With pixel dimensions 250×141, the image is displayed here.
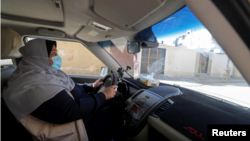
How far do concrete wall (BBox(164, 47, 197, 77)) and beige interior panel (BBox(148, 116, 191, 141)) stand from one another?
92 centimetres

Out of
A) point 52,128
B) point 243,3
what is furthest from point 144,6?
point 52,128

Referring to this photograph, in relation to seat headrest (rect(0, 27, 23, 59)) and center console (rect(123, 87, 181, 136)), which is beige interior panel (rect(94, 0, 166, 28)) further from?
seat headrest (rect(0, 27, 23, 59))

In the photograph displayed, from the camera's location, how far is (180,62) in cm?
191

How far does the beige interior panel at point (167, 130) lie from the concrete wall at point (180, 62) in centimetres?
92

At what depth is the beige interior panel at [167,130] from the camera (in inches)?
41.1

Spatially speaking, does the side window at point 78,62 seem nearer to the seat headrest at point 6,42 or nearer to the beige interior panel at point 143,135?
the seat headrest at point 6,42

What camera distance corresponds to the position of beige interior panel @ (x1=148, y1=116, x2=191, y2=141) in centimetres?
104

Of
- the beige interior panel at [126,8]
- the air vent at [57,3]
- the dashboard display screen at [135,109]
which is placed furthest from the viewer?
the dashboard display screen at [135,109]

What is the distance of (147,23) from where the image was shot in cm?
153

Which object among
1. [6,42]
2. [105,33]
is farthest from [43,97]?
[105,33]

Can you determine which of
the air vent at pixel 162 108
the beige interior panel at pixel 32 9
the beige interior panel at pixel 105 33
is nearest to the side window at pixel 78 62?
the beige interior panel at pixel 105 33

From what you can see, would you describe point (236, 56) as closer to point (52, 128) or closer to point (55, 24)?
point (52, 128)

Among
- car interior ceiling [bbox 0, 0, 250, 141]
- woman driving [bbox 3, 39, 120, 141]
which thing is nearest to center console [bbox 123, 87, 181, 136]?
car interior ceiling [bbox 0, 0, 250, 141]

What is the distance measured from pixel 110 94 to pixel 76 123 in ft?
1.60
